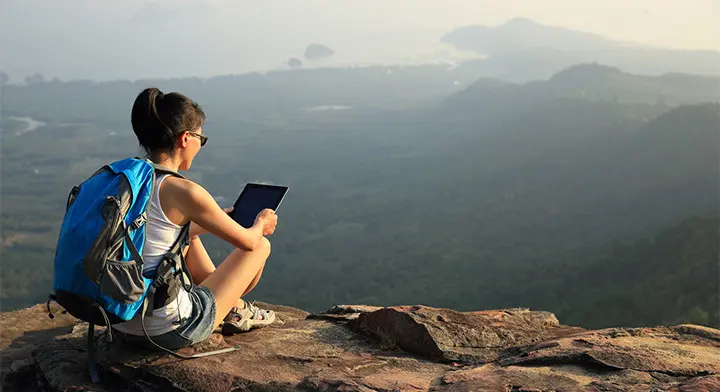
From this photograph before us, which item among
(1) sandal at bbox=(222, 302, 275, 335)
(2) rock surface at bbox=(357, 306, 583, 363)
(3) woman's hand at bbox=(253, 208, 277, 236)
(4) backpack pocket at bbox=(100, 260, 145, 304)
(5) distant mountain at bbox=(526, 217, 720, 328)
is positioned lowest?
(5) distant mountain at bbox=(526, 217, 720, 328)

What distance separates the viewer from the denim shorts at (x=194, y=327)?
490 cm

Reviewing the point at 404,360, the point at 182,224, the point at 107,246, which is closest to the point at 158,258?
the point at 182,224

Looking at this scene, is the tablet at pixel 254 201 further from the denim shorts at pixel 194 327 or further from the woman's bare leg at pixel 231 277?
the denim shorts at pixel 194 327

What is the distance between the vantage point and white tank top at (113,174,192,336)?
4.42 m

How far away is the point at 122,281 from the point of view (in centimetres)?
427

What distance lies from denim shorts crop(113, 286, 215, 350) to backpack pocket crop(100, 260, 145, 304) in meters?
0.61

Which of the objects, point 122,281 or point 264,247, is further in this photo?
point 264,247

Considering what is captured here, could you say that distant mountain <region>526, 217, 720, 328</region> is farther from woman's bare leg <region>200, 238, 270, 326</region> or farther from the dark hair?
the dark hair

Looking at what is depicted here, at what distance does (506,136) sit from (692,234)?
8198cm

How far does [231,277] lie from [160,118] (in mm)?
1431

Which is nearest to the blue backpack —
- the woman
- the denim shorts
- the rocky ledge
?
the woman

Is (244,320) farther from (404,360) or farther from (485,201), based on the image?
(485,201)

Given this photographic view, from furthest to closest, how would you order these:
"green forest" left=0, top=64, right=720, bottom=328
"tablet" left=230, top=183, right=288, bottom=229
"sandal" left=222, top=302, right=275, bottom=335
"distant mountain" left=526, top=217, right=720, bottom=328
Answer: "green forest" left=0, top=64, right=720, bottom=328, "distant mountain" left=526, top=217, right=720, bottom=328, "sandal" left=222, top=302, right=275, bottom=335, "tablet" left=230, top=183, right=288, bottom=229

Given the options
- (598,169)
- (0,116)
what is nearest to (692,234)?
(598,169)
